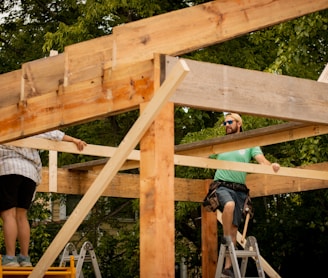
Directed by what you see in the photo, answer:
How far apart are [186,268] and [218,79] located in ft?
39.0

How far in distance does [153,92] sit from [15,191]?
218 cm

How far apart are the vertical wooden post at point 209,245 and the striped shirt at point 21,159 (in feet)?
12.7

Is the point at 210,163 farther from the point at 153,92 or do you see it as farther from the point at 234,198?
the point at 153,92

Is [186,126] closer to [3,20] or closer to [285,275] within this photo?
[285,275]

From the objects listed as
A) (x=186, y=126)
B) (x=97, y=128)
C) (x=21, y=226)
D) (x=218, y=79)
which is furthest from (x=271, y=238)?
(x=218, y=79)

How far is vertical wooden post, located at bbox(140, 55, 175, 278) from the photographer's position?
5.35 metres

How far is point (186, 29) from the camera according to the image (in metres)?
5.82

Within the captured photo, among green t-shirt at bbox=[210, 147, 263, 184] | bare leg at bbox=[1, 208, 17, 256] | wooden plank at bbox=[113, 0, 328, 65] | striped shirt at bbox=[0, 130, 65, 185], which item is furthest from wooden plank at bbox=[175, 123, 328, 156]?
bare leg at bbox=[1, 208, 17, 256]

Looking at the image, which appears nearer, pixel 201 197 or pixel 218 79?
pixel 218 79

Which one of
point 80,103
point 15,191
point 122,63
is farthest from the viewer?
point 15,191

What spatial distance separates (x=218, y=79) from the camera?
5832 millimetres

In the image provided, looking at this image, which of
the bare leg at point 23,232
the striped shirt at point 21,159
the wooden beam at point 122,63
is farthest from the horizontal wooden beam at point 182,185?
the wooden beam at point 122,63

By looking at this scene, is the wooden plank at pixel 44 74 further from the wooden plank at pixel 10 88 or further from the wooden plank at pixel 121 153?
the wooden plank at pixel 121 153

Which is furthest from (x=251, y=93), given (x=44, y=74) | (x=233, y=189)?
(x=233, y=189)
